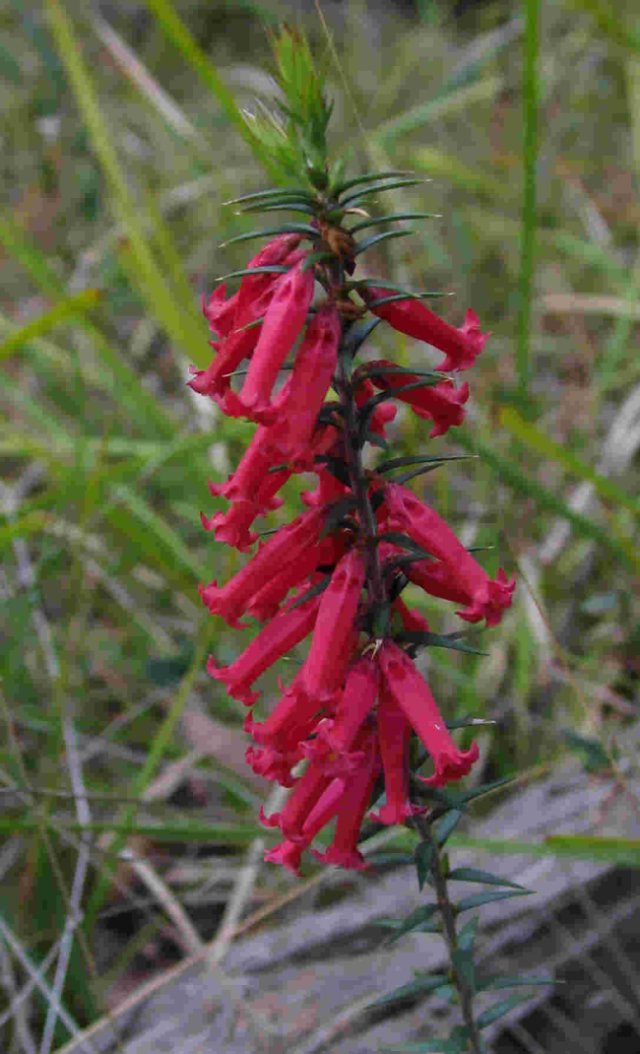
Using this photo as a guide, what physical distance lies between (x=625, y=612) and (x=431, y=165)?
1950 mm

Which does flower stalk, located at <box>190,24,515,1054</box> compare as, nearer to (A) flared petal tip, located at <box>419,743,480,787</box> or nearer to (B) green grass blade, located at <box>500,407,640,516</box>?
(A) flared petal tip, located at <box>419,743,480,787</box>

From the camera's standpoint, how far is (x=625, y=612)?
128 inches

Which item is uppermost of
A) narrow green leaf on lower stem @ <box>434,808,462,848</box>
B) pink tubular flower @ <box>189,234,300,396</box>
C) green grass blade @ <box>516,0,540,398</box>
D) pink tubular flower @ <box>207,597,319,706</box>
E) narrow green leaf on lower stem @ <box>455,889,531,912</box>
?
green grass blade @ <box>516,0,540,398</box>

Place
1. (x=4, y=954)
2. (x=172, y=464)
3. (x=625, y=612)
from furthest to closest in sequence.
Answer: (x=172, y=464) < (x=625, y=612) < (x=4, y=954)

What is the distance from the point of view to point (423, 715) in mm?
1463

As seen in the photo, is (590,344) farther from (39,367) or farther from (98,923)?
(98,923)

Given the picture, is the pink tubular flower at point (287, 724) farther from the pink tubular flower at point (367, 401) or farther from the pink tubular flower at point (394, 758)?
the pink tubular flower at point (367, 401)

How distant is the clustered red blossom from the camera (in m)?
1.39

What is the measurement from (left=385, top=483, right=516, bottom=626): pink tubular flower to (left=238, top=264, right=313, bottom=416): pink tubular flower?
234 mm

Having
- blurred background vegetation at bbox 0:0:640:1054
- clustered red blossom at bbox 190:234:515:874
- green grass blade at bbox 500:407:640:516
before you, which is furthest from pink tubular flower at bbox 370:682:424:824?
green grass blade at bbox 500:407:640:516

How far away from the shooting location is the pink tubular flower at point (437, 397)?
4.88ft

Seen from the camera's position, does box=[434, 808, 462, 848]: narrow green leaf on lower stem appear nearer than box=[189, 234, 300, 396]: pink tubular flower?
No

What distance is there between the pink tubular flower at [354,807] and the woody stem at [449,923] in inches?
3.2

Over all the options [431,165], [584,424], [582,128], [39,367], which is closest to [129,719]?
[39,367]
